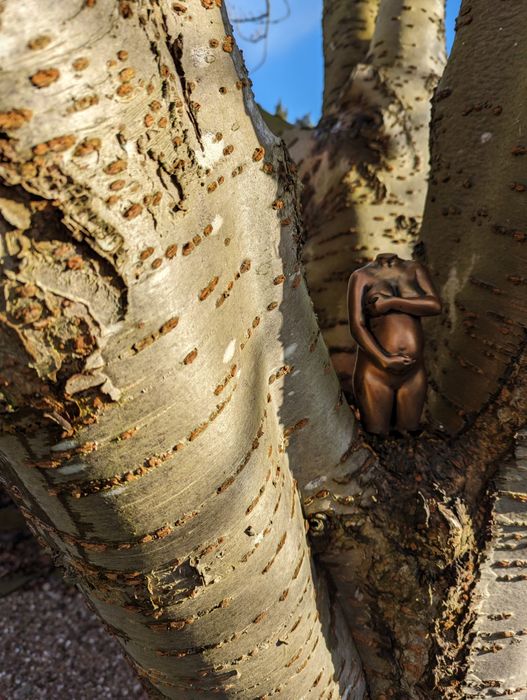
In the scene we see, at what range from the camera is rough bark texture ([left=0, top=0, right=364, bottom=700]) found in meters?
0.58

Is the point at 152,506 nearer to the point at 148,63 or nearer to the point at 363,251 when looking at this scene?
the point at 148,63

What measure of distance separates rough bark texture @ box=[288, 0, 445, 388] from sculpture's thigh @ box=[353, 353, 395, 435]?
680 mm

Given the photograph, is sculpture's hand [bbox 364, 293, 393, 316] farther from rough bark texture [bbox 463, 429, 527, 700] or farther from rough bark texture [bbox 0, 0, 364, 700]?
rough bark texture [bbox 463, 429, 527, 700]

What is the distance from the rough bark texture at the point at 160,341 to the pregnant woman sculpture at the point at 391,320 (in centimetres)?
15

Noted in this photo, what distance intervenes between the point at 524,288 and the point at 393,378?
352 millimetres

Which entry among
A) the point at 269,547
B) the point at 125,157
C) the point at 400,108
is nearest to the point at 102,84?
the point at 125,157

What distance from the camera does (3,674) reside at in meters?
2.52

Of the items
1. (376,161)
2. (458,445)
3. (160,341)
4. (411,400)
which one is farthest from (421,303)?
(376,161)

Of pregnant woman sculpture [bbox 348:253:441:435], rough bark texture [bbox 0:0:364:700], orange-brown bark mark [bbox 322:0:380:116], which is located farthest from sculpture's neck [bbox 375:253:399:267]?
orange-brown bark mark [bbox 322:0:380:116]

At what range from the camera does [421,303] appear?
1.15 m

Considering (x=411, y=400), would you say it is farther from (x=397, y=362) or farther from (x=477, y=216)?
(x=477, y=216)

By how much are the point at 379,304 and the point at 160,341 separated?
2.04ft

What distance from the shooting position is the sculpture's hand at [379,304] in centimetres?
115

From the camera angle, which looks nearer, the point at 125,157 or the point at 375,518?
the point at 125,157
